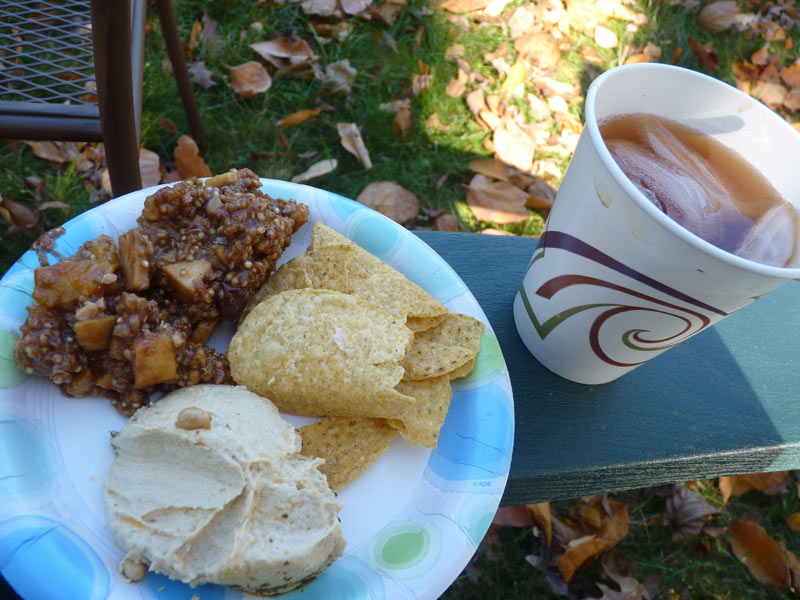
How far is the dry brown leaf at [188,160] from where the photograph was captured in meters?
2.65

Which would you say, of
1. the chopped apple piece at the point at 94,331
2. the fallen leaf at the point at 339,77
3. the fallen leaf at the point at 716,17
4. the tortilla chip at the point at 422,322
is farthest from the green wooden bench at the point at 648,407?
the fallen leaf at the point at 716,17

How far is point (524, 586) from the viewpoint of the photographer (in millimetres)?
2133

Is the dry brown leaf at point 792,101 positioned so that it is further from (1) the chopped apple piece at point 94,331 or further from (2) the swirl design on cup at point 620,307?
(1) the chopped apple piece at point 94,331

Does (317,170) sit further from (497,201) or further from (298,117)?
(497,201)

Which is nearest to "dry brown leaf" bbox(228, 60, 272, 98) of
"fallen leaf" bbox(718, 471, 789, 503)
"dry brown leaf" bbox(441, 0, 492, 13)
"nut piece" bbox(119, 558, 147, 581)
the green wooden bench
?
"dry brown leaf" bbox(441, 0, 492, 13)

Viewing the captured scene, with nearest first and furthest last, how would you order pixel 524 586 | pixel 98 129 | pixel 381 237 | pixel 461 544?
pixel 461 544 → pixel 381 237 → pixel 98 129 → pixel 524 586

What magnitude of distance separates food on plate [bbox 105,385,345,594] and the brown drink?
870 mm

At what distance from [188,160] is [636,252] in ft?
6.88

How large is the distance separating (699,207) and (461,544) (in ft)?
2.69

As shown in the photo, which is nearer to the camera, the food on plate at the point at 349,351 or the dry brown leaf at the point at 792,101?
the food on plate at the point at 349,351

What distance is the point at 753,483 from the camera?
2475mm

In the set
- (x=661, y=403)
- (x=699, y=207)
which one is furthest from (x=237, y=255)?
(x=661, y=403)

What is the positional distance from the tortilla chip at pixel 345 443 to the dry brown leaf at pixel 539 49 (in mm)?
2740

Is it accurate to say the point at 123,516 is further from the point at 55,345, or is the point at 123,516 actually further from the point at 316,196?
the point at 316,196
